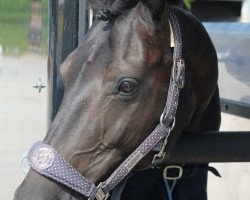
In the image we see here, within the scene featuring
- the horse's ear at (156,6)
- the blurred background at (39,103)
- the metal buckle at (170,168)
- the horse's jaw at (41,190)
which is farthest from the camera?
the blurred background at (39,103)

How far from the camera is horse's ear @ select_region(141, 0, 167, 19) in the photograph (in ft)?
7.21

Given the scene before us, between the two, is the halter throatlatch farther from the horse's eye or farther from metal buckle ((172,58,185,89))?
the horse's eye

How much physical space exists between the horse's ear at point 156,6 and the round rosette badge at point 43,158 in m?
0.60

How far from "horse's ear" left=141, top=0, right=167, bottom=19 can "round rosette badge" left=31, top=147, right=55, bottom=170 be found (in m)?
0.60

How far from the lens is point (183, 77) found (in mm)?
2227

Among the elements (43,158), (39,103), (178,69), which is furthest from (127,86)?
(39,103)

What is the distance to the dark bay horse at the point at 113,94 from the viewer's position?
6.82 ft

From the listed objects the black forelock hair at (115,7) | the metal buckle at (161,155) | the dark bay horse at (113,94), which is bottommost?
the metal buckle at (161,155)

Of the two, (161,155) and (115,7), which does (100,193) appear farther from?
(115,7)

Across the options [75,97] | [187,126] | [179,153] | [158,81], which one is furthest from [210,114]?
[75,97]

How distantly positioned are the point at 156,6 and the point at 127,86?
1.03 feet

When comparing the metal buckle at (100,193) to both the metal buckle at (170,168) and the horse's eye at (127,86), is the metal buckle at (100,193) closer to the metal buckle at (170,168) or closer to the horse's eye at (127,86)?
the horse's eye at (127,86)

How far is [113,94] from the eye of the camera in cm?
209

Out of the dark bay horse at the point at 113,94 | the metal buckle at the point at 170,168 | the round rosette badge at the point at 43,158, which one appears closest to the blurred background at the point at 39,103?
the metal buckle at the point at 170,168
